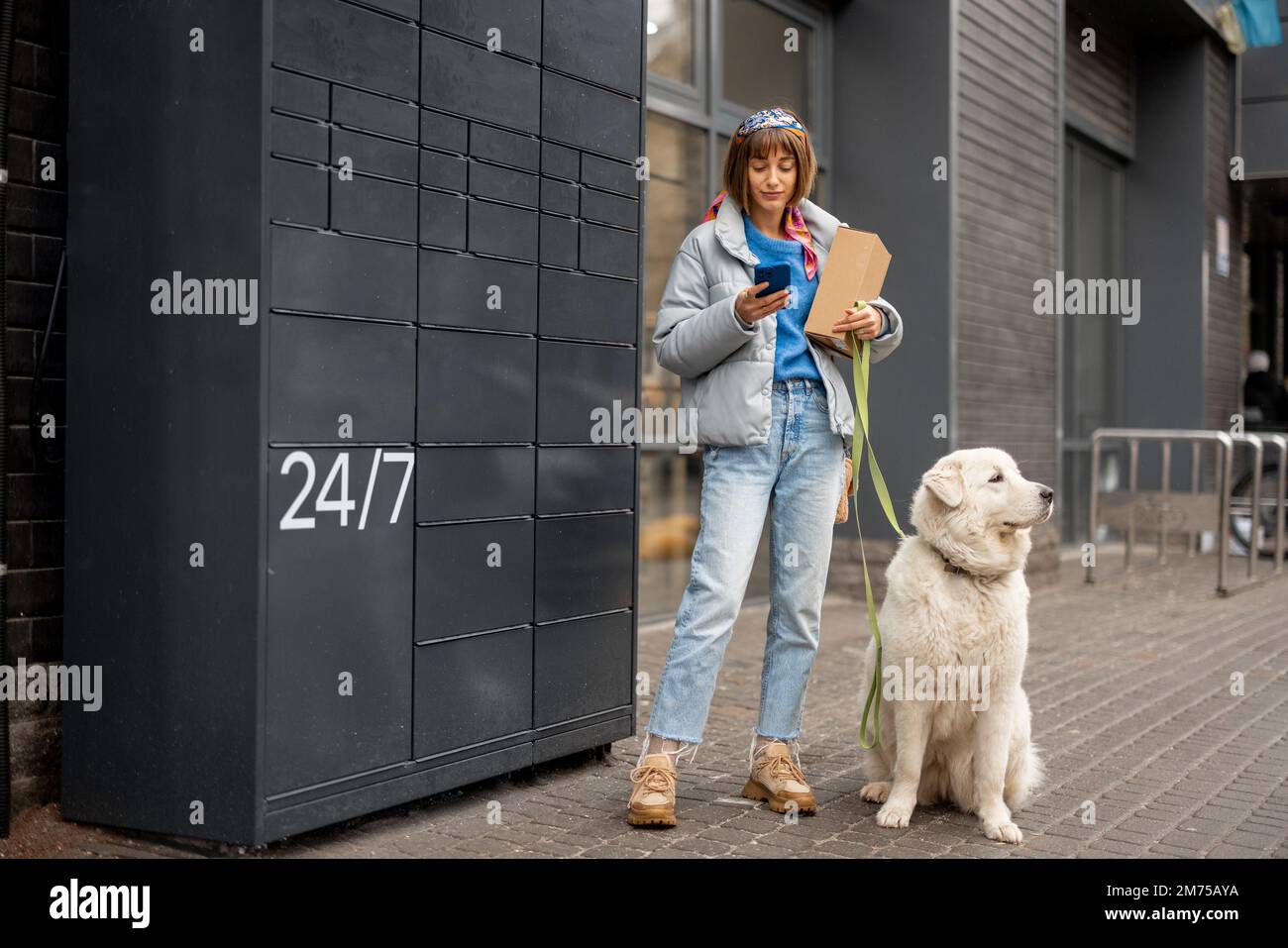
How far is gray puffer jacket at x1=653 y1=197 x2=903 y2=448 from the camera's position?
4335 mm

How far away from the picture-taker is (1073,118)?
536 inches

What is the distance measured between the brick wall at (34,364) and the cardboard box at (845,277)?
241 cm

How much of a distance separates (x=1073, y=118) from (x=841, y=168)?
470cm

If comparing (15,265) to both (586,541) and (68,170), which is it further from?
(586,541)

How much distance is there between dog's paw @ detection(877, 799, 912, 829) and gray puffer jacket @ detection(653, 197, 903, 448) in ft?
4.11

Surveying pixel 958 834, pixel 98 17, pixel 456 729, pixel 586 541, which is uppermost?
pixel 98 17

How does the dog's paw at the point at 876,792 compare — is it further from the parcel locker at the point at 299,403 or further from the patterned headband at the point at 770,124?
the patterned headband at the point at 770,124

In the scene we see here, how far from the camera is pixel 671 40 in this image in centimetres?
868

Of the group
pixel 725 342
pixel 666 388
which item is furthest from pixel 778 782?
pixel 666 388

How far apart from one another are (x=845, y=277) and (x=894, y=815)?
5.83ft

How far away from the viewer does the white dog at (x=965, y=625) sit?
4.31 m

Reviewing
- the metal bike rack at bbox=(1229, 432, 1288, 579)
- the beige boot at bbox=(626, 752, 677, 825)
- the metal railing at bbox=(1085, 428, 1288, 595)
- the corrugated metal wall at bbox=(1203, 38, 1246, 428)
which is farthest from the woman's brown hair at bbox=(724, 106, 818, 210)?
the corrugated metal wall at bbox=(1203, 38, 1246, 428)

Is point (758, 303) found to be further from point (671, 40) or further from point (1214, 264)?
point (1214, 264)
